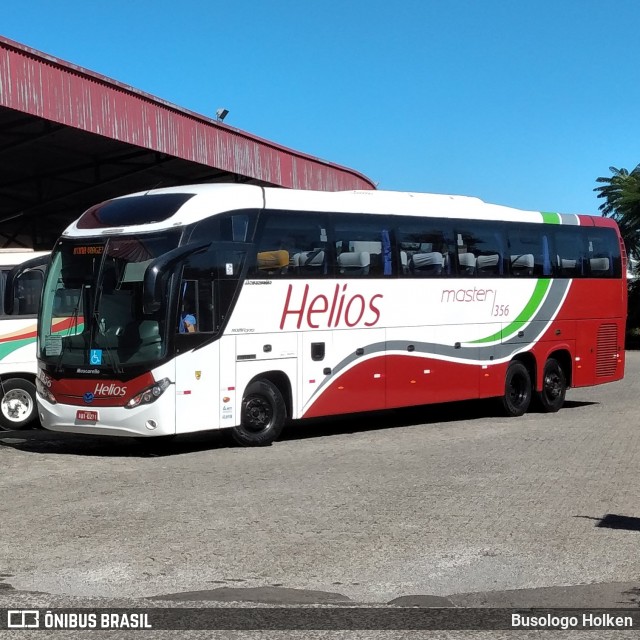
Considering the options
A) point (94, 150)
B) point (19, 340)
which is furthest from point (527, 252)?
point (94, 150)

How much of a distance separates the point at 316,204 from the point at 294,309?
1651 mm

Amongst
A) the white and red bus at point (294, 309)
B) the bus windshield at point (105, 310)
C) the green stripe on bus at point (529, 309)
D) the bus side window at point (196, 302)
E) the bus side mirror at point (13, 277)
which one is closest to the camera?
the bus windshield at point (105, 310)

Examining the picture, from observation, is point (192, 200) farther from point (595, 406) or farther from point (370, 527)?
point (595, 406)

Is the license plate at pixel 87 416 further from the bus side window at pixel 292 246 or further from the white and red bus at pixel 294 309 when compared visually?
the bus side window at pixel 292 246

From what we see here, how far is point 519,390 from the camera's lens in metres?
19.8

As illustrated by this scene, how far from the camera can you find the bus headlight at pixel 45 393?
14.1 meters

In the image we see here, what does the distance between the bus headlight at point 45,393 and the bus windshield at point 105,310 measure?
1.18 feet

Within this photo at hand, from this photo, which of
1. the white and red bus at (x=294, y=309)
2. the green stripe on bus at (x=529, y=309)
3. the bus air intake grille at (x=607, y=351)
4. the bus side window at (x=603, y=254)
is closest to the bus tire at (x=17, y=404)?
the white and red bus at (x=294, y=309)

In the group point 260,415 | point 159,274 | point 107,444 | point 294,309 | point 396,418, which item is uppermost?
point 159,274

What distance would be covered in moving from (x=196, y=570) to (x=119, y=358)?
6.55 meters

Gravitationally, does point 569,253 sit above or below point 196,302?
above

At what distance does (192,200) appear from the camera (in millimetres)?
14094

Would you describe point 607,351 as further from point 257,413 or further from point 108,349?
point 108,349

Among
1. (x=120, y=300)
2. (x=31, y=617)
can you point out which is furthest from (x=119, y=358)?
(x=31, y=617)
